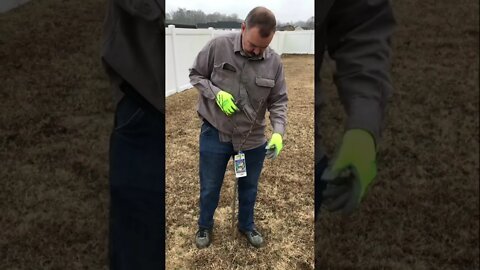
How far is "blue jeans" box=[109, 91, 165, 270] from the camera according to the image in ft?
3.04

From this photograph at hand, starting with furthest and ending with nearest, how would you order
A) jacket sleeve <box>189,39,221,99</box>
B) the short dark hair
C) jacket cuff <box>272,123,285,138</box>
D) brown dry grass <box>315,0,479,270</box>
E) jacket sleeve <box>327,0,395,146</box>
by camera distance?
brown dry grass <box>315,0,479,270</box>
jacket cuff <box>272,123,285,138</box>
jacket sleeve <box>189,39,221,99</box>
the short dark hair
jacket sleeve <box>327,0,395,146</box>

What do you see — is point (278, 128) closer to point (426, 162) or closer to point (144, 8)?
point (144, 8)

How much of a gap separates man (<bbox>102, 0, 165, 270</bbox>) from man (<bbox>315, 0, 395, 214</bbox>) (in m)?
0.37

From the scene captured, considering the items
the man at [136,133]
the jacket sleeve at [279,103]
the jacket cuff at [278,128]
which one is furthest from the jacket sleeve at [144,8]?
the jacket cuff at [278,128]

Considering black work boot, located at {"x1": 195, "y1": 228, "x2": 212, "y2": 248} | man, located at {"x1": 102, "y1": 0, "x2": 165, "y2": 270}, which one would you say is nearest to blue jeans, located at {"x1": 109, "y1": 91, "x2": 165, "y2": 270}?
man, located at {"x1": 102, "y1": 0, "x2": 165, "y2": 270}

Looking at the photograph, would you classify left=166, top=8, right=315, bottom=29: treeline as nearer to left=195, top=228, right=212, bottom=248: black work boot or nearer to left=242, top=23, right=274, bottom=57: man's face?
left=242, top=23, right=274, bottom=57: man's face

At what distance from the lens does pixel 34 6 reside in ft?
5.70

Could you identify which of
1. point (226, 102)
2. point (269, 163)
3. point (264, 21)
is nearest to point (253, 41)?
point (264, 21)

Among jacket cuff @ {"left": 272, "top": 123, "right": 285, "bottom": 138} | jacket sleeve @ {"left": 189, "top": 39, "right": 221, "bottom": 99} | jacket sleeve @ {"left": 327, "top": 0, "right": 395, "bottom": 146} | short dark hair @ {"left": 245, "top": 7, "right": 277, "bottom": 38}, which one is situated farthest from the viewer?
jacket cuff @ {"left": 272, "top": 123, "right": 285, "bottom": 138}

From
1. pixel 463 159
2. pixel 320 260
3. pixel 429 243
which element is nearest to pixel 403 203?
pixel 429 243

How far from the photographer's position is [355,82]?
84cm

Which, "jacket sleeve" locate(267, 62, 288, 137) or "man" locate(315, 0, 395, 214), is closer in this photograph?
"man" locate(315, 0, 395, 214)

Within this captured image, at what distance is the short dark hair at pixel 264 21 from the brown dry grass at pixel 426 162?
128 centimetres

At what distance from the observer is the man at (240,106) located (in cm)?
95
